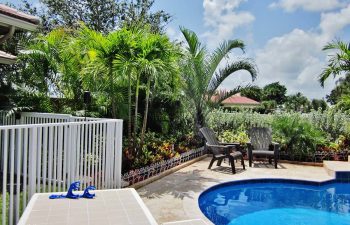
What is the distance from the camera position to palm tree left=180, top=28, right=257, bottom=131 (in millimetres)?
11258

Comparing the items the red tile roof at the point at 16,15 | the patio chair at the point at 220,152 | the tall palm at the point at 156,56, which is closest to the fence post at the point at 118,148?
the tall palm at the point at 156,56

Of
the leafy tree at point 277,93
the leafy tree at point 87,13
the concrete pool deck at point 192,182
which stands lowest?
the concrete pool deck at point 192,182

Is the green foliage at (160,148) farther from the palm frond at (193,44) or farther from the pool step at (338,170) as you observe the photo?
the pool step at (338,170)

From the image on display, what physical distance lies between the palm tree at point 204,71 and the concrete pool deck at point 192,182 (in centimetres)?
212

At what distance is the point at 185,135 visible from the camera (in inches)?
454

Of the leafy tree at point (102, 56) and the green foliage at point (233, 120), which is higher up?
the leafy tree at point (102, 56)

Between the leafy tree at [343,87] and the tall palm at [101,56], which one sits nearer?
the tall palm at [101,56]

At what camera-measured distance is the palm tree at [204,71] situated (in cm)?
1126

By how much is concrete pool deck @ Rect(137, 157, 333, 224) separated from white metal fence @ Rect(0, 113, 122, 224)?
1.02 metres

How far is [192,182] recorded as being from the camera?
771 centimetres

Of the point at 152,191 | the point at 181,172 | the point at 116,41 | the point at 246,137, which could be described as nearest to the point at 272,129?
the point at 246,137

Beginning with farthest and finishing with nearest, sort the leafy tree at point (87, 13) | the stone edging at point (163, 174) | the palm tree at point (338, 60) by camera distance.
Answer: the leafy tree at point (87, 13) → the palm tree at point (338, 60) → the stone edging at point (163, 174)

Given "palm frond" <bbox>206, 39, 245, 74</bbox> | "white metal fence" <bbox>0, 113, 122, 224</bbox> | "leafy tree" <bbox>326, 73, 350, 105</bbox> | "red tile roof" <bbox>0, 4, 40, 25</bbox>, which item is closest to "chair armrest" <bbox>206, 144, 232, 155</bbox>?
"palm frond" <bbox>206, 39, 245, 74</bbox>

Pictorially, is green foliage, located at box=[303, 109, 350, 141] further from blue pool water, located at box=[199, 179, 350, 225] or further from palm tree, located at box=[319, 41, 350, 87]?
blue pool water, located at box=[199, 179, 350, 225]
